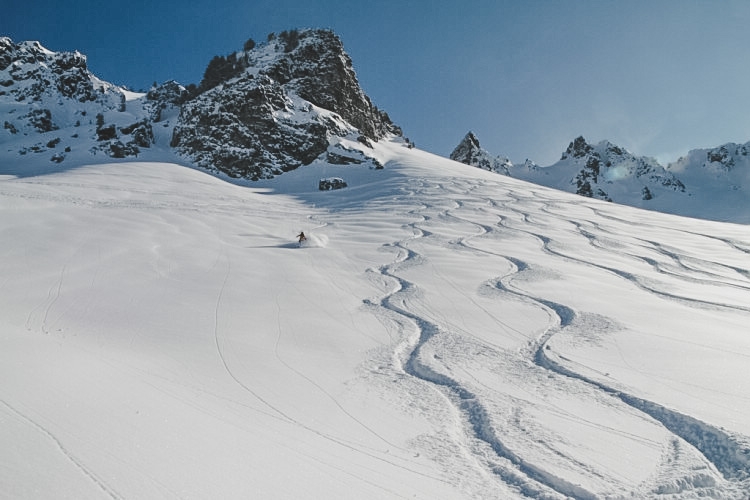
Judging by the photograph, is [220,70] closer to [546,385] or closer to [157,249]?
[157,249]

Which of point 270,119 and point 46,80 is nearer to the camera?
point 270,119

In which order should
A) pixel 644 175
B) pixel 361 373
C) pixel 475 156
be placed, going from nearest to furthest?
1. pixel 361 373
2. pixel 475 156
3. pixel 644 175

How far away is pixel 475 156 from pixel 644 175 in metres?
42.8

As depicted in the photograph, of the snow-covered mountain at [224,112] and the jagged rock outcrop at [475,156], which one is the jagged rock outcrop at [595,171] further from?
the snow-covered mountain at [224,112]

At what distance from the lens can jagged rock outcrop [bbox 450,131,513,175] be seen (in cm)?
9469

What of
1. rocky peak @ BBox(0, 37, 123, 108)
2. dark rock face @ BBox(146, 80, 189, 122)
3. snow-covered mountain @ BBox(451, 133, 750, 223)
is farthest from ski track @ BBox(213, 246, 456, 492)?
snow-covered mountain @ BBox(451, 133, 750, 223)

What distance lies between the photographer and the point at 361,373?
431cm

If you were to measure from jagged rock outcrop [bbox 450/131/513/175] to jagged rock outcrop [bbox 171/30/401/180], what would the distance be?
3627 centimetres

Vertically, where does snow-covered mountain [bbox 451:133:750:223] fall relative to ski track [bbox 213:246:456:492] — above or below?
above

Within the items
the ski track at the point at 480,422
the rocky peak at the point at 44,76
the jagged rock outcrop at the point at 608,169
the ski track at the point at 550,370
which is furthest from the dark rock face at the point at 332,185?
the jagged rock outcrop at the point at 608,169

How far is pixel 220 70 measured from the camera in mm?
68875

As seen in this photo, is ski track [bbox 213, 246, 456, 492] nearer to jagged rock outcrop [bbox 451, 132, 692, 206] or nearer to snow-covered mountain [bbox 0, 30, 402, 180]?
snow-covered mountain [bbox 0, 30, 402, 180]

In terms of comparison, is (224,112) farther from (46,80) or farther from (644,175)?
(644,175)

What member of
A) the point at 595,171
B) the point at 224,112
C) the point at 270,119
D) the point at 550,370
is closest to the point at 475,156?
the point at 595,171
